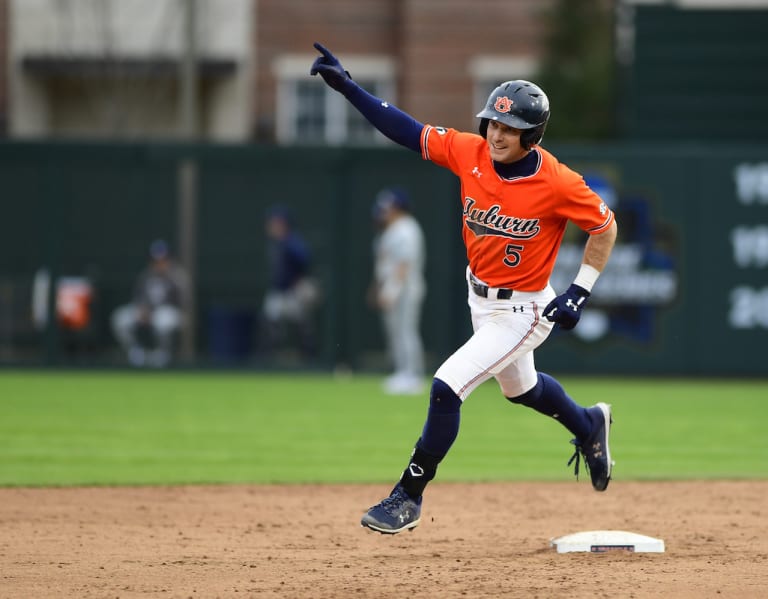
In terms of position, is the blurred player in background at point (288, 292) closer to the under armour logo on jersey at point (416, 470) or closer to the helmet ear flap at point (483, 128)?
the helmet ear flap at point (483, 128)

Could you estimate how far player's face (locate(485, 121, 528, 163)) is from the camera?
627 centimetres

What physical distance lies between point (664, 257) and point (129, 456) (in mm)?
8543

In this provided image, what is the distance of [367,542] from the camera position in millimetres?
6652

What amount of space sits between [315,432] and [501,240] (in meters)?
5.11

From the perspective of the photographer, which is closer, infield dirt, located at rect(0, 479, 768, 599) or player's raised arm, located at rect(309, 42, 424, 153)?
infield dirt, located at rect(0, 479, 768, 599)

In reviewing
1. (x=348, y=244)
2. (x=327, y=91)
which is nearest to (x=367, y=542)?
(x=348, y=244)

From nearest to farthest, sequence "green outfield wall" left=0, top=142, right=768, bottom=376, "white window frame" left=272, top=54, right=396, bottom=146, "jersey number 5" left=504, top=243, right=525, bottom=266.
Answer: "jersey number 5" left=504, top=243, right=525, bottom=266, "green outfield wall" left=0, top=142, right=768, bottom=376, "white window frame" left=272, top=54, right=396, bottom=146

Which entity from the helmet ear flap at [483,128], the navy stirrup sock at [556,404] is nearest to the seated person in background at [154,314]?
the navy stirrup sock at [556,404]

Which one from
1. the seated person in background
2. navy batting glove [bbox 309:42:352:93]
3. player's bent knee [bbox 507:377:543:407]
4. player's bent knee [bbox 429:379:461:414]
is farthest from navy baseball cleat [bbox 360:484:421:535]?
the seated person in background

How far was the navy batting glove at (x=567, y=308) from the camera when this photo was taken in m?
6.23

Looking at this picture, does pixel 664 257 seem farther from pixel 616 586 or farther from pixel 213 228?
pixel 616 586

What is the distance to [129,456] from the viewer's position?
9695mm

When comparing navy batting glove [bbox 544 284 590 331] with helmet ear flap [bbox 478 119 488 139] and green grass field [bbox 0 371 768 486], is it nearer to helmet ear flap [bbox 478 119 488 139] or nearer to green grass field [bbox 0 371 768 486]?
helmet ear flap [bbox 478 119 488 139]

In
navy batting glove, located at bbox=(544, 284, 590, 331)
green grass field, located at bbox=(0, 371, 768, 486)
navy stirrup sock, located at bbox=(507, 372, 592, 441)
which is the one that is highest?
navy batting glove, located at bbox=(544, 284, 590, 331)
